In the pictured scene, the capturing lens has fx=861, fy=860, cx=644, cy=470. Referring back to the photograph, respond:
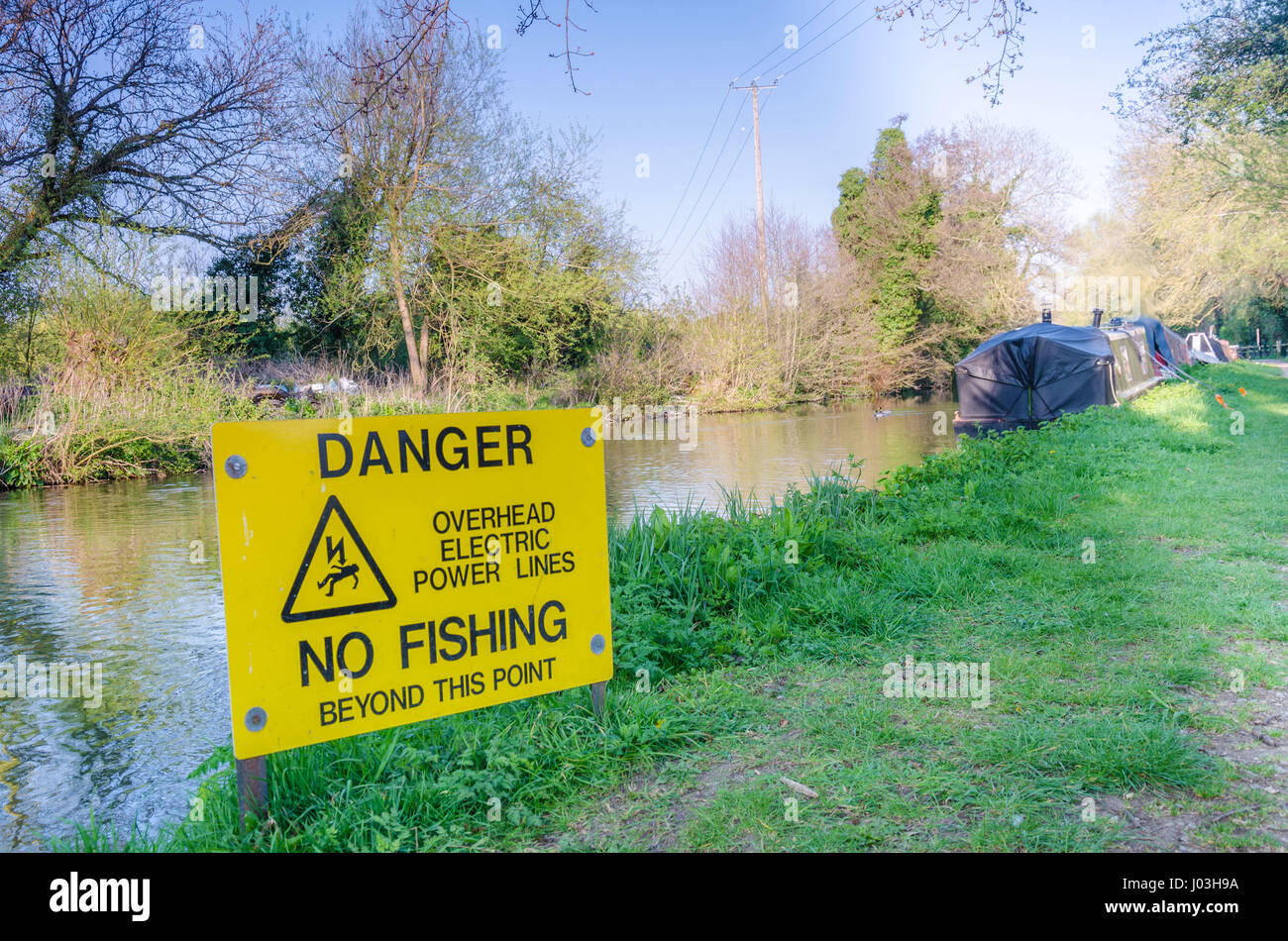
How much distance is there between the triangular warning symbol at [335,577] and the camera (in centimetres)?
301

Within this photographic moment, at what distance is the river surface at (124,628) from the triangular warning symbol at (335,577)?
1.22 m

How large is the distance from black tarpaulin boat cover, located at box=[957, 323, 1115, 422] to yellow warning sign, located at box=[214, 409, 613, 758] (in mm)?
18097

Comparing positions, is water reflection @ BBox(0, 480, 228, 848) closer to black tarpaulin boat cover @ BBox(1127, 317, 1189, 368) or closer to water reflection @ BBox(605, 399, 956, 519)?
water reflection @ BBox(605, 399, 956, 519)

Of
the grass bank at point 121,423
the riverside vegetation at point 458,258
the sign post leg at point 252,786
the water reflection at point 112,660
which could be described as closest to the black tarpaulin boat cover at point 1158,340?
the riverside vegetation at point 458,258

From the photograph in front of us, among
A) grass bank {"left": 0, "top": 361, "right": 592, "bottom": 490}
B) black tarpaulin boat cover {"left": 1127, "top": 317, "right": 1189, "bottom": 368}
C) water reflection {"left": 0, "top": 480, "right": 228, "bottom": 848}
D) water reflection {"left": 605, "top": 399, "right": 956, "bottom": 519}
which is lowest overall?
water reflection {"left": 0, "top": 480, "right": 228, "bottom": 848}

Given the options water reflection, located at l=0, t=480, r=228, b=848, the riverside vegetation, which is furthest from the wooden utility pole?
water reflection, located at l=0, t=480, r=228, b=848

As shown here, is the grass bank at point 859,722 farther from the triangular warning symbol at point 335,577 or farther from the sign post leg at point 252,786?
the triangular warning symbol at point 335,577

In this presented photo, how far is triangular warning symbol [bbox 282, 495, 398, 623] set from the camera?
301 centimetres

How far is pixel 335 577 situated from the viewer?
3.09 meters

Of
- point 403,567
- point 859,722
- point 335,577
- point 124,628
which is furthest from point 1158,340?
point 335,577

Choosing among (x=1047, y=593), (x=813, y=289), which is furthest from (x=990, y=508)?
(x=813, y=289)

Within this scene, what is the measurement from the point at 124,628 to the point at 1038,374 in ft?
61.4

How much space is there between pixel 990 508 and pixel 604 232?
78.4ft
